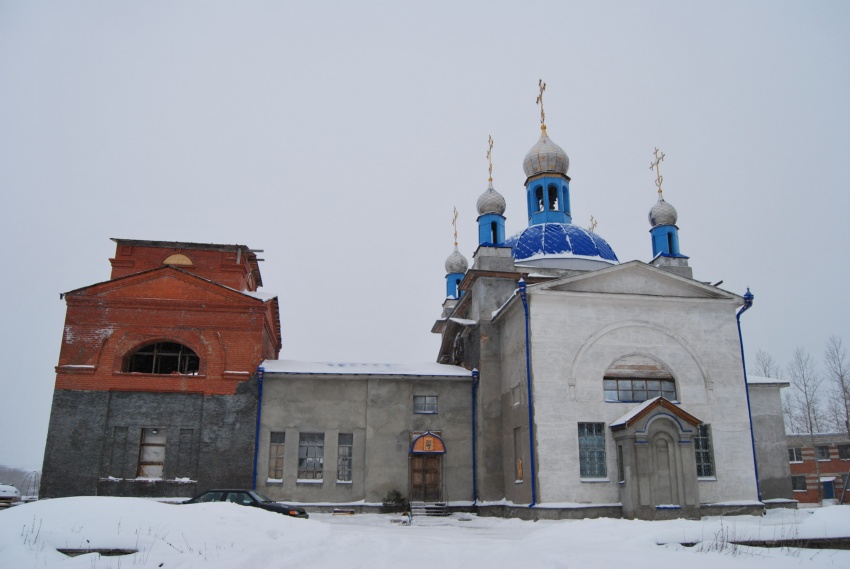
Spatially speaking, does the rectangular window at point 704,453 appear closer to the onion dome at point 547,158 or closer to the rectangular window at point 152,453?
the onion dome at point 547,158

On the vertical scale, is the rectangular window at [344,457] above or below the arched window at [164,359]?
below

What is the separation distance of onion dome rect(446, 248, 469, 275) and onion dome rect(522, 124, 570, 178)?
370 inches

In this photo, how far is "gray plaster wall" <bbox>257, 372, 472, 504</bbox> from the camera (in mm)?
23078

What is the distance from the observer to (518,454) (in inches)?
855

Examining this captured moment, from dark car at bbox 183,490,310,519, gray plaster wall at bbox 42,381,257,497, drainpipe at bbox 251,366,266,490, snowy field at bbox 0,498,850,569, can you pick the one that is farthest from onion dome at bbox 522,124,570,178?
snowy field at bbox 0,498,850,569

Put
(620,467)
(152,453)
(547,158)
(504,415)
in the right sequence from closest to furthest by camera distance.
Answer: (620,467) < (152,453) < (504,415) < (547,158)

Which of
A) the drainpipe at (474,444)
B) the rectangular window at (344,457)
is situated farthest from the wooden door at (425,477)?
the rectangular window at (344,457)

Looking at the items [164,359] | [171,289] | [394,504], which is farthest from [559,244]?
[164,359]

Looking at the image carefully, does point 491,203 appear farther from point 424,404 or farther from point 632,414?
point 632,414

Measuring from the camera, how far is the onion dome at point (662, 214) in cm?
2958

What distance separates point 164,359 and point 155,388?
2.61 metres

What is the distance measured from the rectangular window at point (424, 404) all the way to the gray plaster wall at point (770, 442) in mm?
11432

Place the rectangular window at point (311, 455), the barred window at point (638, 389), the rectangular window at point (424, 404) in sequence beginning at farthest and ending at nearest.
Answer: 1. the rectangular window at point (424, 404)
2. the rectangular window at point (311, 455)
3. the barred window at point (638, 389)

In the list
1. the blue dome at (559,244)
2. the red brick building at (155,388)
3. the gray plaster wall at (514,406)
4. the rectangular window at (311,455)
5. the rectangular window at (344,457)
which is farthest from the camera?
the blue dome at (559,244)
